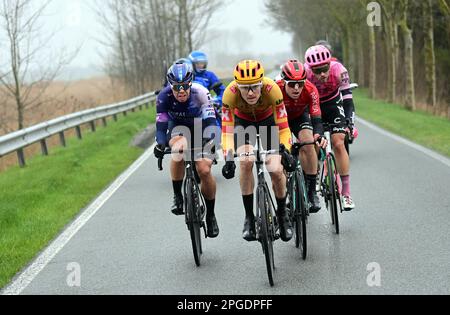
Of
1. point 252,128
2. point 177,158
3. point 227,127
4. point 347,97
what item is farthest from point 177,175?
point 347,97

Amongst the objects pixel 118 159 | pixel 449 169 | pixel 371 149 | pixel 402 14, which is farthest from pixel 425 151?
pixel 402 14

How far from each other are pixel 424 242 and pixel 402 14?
22117 mm

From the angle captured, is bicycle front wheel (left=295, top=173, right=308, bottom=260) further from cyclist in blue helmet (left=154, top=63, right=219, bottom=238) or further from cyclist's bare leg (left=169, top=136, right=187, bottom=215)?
cyclist's bare leg (left=169, top=136, right=187, bottom=215)

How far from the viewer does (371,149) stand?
15.4 m

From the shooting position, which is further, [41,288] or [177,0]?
[177,0]

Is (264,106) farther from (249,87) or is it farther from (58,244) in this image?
(58,244)

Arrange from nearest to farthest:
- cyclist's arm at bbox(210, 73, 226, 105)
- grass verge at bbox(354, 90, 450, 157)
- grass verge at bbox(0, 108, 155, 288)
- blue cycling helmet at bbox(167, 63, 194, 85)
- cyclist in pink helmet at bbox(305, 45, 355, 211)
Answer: blue cycling helmet at bbox(167, 63, 194, 85)
grass verge at bbox(0, 108, 155, 288)
cyclist in pink helmet at bbox(305, 45, 355, 211)
cyclist's arm at bbox(210, 73, 226, 105)
grass verge at bbox(354, 90, 450, 157)

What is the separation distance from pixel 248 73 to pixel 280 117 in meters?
0.63

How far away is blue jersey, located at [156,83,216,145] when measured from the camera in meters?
7.53

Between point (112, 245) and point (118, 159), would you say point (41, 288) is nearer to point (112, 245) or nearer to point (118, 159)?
point (112, 245)

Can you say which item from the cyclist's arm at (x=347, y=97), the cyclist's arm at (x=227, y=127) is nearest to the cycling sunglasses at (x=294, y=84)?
the cyclist's arm at (x=227, y=127)

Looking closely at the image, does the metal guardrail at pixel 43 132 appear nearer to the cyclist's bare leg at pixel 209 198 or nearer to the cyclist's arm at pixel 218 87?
the cyclist's arm at pixel 218 87

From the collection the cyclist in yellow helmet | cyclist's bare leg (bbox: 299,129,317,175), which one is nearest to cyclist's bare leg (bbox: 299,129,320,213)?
cyclist's bare leg (bbox: 299,129,317,175)

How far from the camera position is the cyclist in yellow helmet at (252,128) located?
648 centimetres
